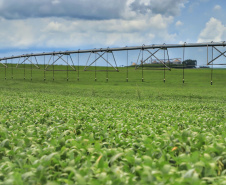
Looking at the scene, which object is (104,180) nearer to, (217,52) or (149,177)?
(149,177)

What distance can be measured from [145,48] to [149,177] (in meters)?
28.9

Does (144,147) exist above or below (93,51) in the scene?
below

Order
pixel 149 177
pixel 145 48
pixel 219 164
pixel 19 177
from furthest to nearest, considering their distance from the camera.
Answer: pixel 145 48
pixel 219 164
pixel 19 177
pixel 149 177

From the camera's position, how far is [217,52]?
2744 cm

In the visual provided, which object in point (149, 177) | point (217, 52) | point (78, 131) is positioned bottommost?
point (78, 131)

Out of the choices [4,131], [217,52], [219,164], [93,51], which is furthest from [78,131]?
[93,51]

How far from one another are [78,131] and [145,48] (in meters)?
25.6

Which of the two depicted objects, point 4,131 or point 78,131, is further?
point 78,131

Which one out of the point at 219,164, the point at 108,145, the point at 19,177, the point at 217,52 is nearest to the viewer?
the point at 19,177

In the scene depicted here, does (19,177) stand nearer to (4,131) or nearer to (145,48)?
(4,131)

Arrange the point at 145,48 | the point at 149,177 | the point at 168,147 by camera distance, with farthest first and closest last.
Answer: the point at 145,48 < the point at 168,147 < the point at 149,177

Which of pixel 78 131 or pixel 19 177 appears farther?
pixel 78 131

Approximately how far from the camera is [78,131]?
5.78 meters

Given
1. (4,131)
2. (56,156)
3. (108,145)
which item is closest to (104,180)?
(56,156)
